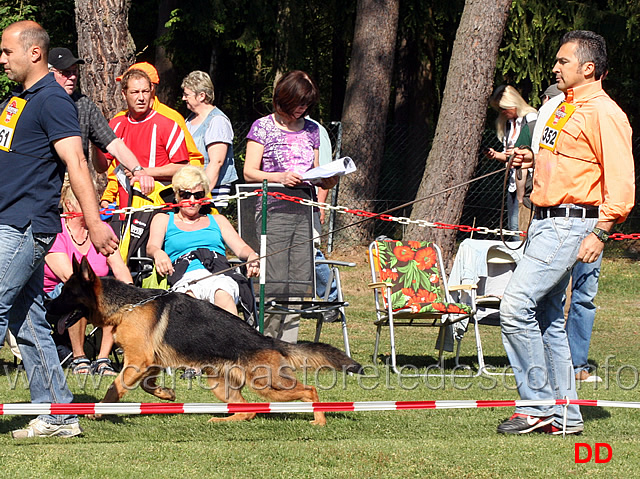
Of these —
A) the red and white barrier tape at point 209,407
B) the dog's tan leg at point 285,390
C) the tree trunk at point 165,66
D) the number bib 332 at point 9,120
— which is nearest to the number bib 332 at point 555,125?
the red and white barrier tape at point 209,407

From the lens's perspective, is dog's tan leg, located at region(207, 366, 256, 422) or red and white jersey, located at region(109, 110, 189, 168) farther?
red and white jersey, located at region(109, 110, 189, 168)

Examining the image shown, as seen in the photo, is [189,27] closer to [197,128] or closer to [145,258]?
[197,128]

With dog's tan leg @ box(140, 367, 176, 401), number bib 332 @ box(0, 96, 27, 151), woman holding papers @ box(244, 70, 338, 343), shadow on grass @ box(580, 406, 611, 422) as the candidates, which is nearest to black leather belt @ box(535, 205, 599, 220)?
shadow on grass @ box(580, 406, 611, 422)

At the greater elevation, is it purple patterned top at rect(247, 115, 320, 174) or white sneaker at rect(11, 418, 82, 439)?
purple patterned top at rect(247, 115, 320, 174)

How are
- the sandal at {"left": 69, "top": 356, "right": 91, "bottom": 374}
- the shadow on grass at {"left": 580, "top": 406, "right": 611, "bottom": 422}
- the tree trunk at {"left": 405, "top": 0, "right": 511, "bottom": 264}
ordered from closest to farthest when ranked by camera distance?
the shadow on grass at {"left": 580, "top": 406, "right": 611, "bottom": 422}
the sandal at {"left": 69, "top": 356, "right": 91, "bottom": 374}
the tree trunk at {"left": 405, "top": 0, "right": 511, "bottom": 264}

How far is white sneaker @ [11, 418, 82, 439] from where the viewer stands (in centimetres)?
469

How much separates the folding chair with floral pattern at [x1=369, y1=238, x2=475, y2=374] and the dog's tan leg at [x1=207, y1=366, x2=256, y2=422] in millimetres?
2027

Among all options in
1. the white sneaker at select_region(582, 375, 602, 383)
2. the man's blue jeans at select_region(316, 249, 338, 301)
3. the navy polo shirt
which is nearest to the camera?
the navy polo shirt

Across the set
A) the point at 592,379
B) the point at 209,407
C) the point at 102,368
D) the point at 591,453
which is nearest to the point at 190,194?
the point at 102,368

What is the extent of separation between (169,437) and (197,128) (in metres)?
3.70

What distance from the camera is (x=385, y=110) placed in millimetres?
14883

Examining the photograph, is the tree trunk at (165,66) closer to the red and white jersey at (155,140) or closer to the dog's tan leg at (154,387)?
the red and white jersey at (155,140)

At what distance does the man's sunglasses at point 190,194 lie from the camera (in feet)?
22.4

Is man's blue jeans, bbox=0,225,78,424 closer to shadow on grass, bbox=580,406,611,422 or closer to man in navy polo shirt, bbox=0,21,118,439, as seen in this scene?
man in navy polo shirt, bbox=0,21,118,439
